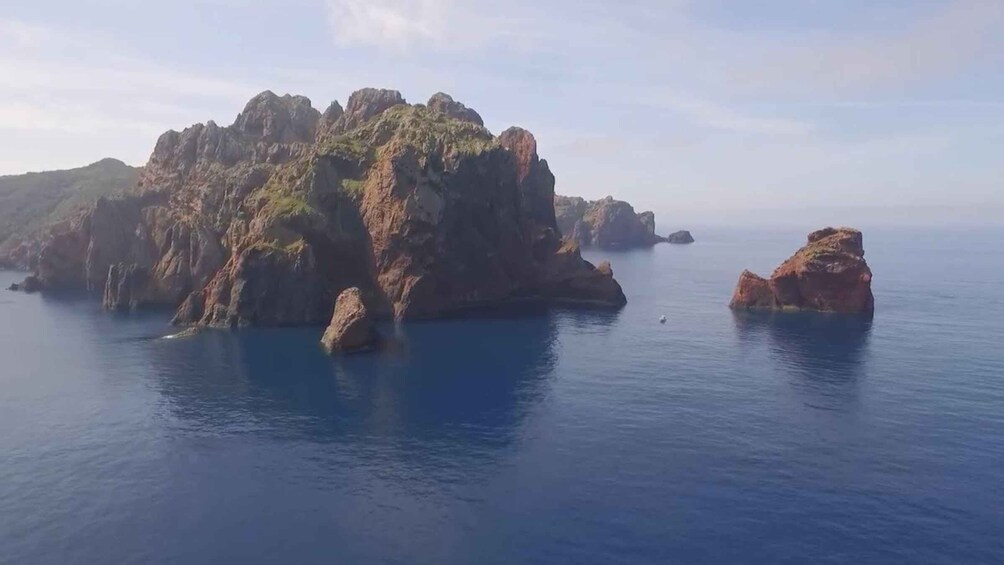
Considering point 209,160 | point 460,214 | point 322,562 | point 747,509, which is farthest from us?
point 209,160

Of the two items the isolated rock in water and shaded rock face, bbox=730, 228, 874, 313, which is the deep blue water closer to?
the isolated rock in water

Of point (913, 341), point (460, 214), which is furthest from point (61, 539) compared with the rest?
point (913, 341)

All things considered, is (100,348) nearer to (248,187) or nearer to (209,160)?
(248,187)

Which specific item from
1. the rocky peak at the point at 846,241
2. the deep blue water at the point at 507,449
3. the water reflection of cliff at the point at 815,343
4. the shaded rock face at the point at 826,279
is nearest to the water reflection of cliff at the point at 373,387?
the deep blue water at the point at 507,449

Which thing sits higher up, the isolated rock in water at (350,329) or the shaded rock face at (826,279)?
the shaded rock face at (826,279)

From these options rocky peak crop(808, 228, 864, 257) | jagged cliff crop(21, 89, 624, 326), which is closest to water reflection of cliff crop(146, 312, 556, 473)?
jagged cliff crop(21, 89, 624, 326)

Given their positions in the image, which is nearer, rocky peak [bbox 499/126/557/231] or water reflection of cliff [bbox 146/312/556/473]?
water reflection of cliff [bbox 146/312/556/473]

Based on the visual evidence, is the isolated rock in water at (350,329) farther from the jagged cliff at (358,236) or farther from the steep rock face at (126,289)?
the steep rock face at (126,289)
